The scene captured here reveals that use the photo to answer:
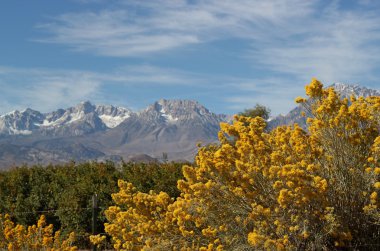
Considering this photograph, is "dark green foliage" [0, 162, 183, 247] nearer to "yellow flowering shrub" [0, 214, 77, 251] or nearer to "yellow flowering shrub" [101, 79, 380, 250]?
"yellow flowering shrub" [0, 214, 77, 251]

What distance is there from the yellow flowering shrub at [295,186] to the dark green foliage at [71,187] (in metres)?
7.57

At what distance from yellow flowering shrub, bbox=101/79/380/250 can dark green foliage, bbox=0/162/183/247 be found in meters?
7.57

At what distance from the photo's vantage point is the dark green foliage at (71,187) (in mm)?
14203

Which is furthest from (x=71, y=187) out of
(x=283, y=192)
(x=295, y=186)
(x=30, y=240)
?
(x=283, y=192)

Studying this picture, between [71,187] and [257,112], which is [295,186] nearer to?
[71,187]

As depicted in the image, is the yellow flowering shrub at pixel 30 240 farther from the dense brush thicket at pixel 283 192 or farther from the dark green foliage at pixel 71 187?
the dark green foliage at pixel 71 187

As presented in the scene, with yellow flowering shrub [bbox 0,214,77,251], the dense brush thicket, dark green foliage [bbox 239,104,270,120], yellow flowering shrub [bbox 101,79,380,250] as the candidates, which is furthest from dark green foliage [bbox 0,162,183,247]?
dark green foliage [bbox 239,104,270,120]

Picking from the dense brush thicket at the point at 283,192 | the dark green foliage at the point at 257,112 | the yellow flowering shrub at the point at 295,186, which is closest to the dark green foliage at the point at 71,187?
the dense brush thicket at the point at 283,192

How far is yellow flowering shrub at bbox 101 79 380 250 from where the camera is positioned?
5363 millimetres

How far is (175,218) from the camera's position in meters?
6.48

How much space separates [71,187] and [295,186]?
35.8ft

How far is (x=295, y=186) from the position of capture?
5250mm

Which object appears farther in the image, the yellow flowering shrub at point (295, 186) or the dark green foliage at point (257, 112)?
the dark green foliage at point (257, 112)

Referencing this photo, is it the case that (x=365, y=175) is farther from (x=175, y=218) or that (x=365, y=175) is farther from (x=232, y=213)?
(x=175, y=218)
